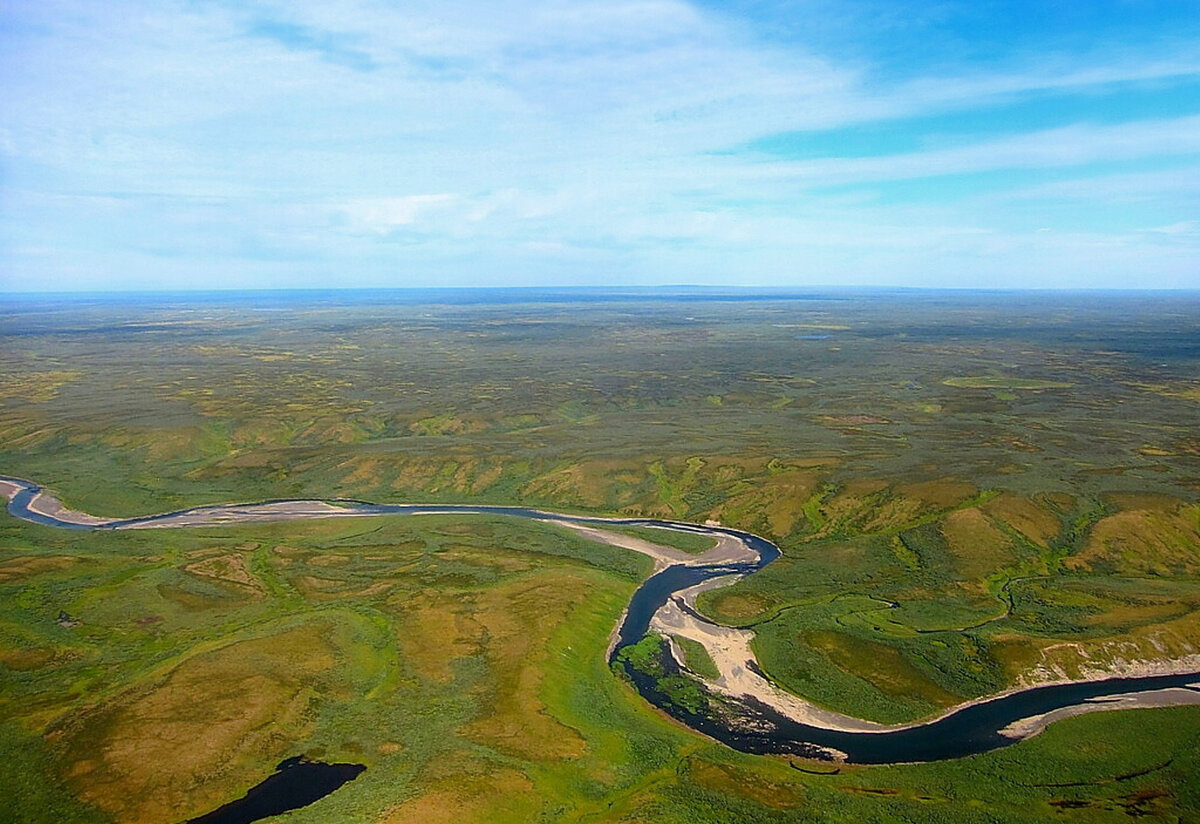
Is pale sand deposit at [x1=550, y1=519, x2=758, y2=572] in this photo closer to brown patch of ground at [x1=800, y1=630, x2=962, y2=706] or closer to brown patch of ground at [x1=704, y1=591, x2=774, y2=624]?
brown patch of ground at [x1=704, y1=591, x2=774, y2=624]

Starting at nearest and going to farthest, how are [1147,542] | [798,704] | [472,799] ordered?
[472,799] < [798,704] < [1147,542]

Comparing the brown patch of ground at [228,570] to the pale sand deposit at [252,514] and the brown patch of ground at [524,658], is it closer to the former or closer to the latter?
the pale sand deposit at [252,514]

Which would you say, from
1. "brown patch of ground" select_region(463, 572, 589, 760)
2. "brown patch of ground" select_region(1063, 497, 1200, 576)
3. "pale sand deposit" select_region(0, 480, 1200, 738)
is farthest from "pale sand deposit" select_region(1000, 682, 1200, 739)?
"brown patch of ground" select_region(463, 572, 589, 760)

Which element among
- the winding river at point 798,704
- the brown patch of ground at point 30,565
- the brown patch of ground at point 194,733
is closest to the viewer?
the brown patch of ground at point 194,733

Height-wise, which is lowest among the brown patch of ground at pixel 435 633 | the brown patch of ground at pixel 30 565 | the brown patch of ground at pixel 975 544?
the brown patch of ground at pixel 435 633

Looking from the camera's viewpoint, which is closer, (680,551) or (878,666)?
(878,666)

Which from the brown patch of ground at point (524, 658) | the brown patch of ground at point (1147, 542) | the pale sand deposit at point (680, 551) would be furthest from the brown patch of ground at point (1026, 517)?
the brown patch of ground at point (524, 658)

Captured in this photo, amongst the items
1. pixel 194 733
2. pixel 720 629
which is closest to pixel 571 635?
pixel 720 629

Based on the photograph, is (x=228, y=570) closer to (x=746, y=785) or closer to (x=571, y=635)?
(x=571, y=635)

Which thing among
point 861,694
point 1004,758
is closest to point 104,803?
point 861,694
